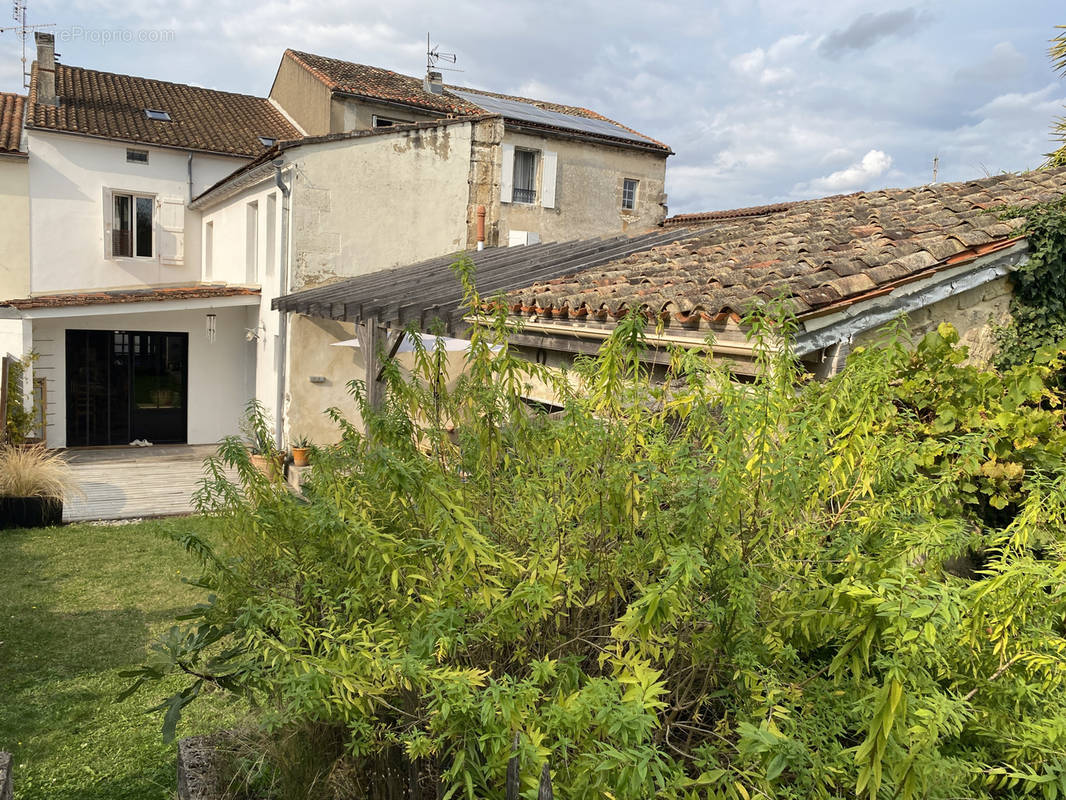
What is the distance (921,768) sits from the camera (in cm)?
174

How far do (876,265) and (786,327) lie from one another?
2.36 m

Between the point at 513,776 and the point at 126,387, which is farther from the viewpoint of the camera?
the point at 126,387

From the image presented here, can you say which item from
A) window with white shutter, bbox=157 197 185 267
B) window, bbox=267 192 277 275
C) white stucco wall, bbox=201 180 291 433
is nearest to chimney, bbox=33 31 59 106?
window with white shutter, bbox=157 197 185 267

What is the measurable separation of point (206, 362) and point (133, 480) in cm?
430

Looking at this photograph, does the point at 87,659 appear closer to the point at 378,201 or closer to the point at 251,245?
the point at 378,201

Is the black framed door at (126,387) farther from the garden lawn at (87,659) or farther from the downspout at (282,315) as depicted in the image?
the garden lawn at (87,659)

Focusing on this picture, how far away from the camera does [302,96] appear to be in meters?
19.7

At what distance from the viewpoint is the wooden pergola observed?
8.16m

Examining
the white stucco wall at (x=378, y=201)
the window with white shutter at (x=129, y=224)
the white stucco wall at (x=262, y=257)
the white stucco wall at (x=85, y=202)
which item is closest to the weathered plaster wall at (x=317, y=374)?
the white stucco wall at (x=262, y=257)

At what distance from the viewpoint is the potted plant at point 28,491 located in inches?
380

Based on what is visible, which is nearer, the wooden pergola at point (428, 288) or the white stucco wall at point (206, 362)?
the wooden pergola at point (428, 288)

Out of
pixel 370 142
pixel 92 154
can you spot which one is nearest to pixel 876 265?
pixel 370 142

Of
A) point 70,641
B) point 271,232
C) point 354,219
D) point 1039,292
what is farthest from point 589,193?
point 70,641

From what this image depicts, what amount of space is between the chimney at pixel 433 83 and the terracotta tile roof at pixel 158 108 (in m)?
3.93
